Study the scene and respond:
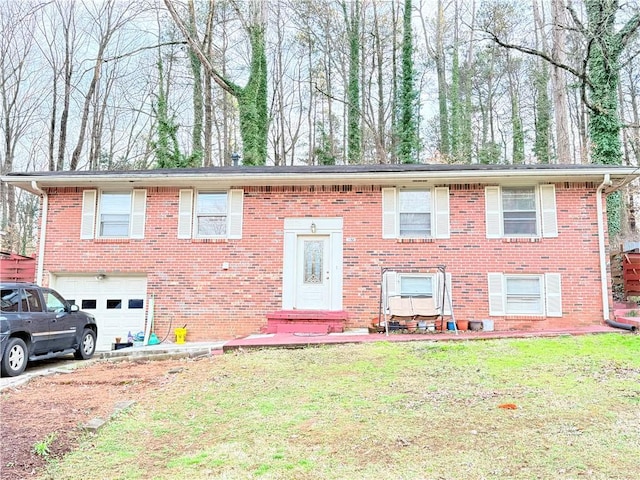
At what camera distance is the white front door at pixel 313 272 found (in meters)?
10.8

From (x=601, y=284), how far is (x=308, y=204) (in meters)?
6.71

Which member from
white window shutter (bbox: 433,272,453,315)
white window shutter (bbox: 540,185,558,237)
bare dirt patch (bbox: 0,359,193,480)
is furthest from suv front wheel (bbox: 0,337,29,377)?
white window shutter (bbox: 540,185,558,237)

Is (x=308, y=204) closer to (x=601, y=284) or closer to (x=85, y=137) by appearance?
(x=601, y=284)

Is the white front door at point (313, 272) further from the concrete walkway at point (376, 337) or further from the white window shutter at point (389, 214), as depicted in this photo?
the white window shutter at point (389, 214)

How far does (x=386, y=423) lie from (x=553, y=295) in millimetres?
7588

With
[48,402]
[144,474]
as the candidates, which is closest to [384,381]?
[144,474]

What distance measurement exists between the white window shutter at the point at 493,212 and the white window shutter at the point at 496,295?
975 millimetres

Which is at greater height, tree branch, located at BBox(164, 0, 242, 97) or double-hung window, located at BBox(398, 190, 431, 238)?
tree branch, located at BBox(164, 0, 242, 97)

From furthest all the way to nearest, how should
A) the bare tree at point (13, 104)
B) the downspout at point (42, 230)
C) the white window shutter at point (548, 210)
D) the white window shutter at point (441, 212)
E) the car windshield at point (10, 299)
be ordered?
the bare tree at point (13, 104)
the downspout at point (42, 230)
the white window shutter at point (441, 212)
the white window shutter at point (548, 210)
the car windshield at point (10, 299)

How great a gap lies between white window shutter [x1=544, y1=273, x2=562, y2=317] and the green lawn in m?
3.34

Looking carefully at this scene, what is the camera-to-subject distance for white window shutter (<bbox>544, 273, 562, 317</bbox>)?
400 inches

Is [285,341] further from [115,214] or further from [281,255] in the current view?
[115,214]

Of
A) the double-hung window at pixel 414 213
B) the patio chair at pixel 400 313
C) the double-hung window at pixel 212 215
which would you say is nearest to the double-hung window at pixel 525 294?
the double-hung window at pixel 414 213

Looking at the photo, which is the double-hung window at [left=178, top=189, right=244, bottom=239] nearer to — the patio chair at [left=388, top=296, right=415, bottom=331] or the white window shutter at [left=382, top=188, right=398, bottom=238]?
the white window shutter at [left=382, top=188, right=398, bottom=238]
